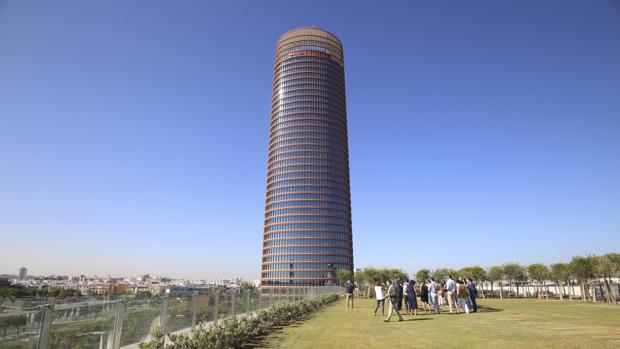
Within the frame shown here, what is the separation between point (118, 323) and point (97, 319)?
764mm

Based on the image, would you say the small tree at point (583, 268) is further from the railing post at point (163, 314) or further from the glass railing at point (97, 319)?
the railing post at point (163, 314)

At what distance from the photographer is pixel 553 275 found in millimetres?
54125

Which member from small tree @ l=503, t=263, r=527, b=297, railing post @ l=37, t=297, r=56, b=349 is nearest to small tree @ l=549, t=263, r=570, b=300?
small tree @ l=503, t=263, r=527, b=297

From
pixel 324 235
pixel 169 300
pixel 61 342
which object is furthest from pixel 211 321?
pixel 324 235

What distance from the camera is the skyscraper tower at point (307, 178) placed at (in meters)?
150

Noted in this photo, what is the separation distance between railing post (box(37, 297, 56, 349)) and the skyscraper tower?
146 meters

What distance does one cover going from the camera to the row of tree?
42125mm

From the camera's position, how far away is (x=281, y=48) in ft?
592

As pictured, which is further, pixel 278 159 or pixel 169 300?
pixel 278 159

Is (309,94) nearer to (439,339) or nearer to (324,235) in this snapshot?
(324,235)

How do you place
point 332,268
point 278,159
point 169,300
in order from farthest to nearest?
point 278,159, point 332,268, point 169,300

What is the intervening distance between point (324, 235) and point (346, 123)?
5738 cm

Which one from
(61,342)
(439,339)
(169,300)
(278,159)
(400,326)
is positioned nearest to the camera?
(61,342)

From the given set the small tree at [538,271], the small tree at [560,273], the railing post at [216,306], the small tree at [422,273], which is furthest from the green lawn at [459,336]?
the small tree at [422,273]
